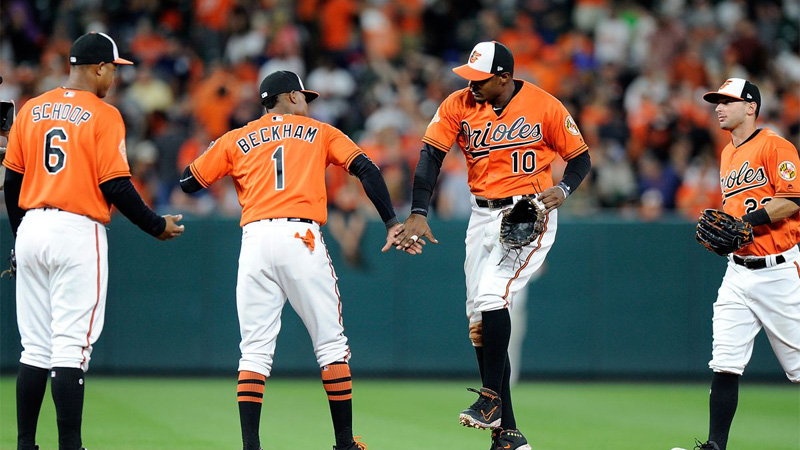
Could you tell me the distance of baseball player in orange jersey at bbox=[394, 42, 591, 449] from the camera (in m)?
6.59

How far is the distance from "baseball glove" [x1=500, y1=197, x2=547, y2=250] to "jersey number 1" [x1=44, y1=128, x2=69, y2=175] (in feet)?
8.74

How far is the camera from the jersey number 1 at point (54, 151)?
6.06 meters

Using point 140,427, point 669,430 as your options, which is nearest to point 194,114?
point 140,427

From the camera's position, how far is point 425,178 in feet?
22.2

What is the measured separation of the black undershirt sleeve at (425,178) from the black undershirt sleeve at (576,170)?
82 centimetres

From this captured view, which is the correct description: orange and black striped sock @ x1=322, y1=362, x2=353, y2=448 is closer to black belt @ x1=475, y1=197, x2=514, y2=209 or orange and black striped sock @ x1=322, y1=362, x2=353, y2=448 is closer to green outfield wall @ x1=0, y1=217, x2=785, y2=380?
black belt @ x1=475, y1=197, x2=514, y2=209

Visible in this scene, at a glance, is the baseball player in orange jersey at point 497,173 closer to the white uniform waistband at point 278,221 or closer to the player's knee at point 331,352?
the white uniform waistband at point 278,221

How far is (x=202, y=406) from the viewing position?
962 cm

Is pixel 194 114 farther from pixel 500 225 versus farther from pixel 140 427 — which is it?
pixel 500 225

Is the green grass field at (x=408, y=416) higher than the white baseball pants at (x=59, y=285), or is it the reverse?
the white baseball pants at (x=59, y=285)

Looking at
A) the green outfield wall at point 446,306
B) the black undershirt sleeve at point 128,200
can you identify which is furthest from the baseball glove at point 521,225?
the green outfield wall at point 446,306

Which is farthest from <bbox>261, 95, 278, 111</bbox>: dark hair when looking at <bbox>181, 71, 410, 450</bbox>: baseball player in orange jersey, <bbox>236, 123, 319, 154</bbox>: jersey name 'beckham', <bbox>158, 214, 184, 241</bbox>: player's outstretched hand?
<bbox>158, 214, 184, 241</bbox>: player's outstretched hand

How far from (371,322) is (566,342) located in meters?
2.26

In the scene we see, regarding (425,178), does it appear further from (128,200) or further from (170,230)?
(128,200)
